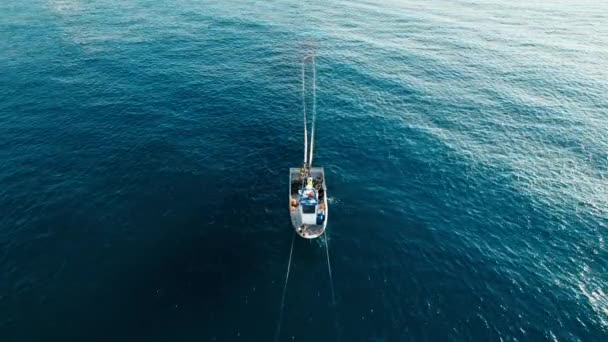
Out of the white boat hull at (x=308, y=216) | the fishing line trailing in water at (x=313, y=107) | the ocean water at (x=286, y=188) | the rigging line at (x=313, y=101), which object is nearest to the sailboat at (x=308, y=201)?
the white boat hull at (x=308, y=216)

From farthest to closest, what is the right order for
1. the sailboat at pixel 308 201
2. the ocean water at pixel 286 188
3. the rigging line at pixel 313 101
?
the rigging line at pixel 313 101, the sailboat at pixel 308 201, the ocean water at pixel 286 188

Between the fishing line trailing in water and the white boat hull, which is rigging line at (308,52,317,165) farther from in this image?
the white boat hull

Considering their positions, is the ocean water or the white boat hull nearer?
the ocean water

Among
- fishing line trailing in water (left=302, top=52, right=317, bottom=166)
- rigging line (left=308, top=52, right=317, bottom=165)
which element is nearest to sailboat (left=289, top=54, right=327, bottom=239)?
fishing line trailing in water (left=302, top=52, right=317, bottom=166)

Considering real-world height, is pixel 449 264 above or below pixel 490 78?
below

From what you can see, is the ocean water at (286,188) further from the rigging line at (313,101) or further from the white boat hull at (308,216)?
the white boat hull at (308,216)

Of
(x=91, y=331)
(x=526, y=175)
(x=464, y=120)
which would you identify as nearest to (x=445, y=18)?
(x=464, y=120)

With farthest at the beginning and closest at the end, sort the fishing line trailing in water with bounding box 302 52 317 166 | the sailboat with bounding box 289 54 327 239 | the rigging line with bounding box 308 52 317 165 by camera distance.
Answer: the rigging line with bounding box 308 52 317 165 < the fishing line trailing in water with bounding box 302 52 317 166 < the sailboat with bounding box 289 54 327 239

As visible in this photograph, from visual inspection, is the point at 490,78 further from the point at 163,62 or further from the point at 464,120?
the point at 163,62
